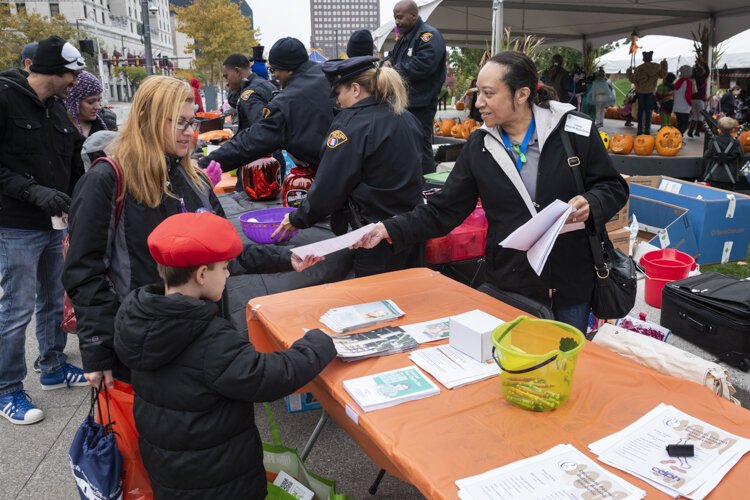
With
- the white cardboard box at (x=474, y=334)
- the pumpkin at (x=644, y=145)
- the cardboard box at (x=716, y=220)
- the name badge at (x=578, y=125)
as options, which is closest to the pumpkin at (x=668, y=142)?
the pumpkin at (x=644, y=145)

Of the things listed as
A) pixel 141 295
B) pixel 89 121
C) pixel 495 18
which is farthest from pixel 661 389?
pixel 495 18

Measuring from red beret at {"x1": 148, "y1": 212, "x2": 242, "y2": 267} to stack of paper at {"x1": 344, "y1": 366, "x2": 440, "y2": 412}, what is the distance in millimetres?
555

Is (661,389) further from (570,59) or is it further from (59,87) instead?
(570,59)

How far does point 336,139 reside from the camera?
2900 millimetres

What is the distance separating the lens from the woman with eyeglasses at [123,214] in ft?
6.49

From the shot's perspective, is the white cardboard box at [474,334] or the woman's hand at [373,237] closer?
the white cardboard box at [474,334]

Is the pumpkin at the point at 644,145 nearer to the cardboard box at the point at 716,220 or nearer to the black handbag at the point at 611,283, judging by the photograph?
the cardboard box at the point at 716,220

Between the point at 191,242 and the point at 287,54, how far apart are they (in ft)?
8.54

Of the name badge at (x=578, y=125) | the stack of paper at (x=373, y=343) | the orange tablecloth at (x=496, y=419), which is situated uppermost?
the name badge at (x=578, y=125)

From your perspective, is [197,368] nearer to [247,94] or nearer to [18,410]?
[18,410]

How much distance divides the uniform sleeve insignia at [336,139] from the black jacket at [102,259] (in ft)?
3.19

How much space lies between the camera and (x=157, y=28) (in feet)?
271

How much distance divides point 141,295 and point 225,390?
367 millimetres

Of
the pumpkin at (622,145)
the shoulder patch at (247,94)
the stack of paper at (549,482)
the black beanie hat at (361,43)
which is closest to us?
the stack of paper at (549,482)
